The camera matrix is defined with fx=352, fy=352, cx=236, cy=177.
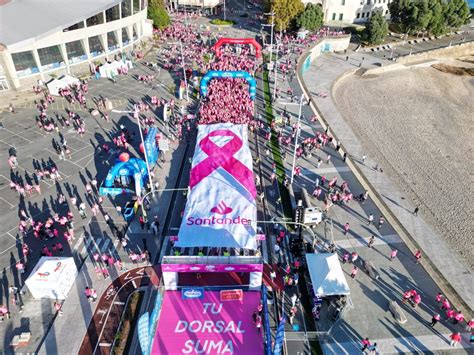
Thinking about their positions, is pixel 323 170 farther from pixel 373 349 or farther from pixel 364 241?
pixel 373 349

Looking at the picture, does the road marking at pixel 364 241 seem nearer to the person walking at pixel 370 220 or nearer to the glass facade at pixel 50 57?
the person walking at pixel 370 220

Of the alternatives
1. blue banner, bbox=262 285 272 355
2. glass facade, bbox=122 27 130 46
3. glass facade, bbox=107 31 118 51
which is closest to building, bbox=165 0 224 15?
glass facade, bbox=122 27 130 46

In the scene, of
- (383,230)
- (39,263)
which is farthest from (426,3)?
(39,263)

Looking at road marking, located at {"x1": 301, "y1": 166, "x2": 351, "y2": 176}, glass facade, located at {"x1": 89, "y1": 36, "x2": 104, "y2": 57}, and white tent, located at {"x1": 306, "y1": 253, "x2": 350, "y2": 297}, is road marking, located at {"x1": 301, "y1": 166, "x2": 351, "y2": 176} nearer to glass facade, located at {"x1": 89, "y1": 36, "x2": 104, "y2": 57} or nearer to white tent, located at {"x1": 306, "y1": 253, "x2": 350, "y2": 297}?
white tent, located at {"x1": 306, "y1": 253, "x2": 350, "y2": 297}

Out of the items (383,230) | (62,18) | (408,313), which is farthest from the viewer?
(62,18)

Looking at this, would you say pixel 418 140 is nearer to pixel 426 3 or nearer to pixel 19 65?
pixel 426 3

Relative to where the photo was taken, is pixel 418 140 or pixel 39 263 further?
pixel 418 140

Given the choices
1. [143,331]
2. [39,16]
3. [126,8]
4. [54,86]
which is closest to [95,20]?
[126,8]
